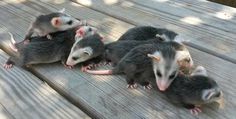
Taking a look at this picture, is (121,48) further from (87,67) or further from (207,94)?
(207,94)

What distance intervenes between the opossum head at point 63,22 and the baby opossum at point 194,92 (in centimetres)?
87

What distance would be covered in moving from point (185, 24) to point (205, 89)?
0.84 meters

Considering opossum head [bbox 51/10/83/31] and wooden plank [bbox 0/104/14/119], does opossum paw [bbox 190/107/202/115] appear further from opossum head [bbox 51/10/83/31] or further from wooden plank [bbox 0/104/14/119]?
opossum head [bbox 51/10/83/31]

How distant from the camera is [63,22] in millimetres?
2521

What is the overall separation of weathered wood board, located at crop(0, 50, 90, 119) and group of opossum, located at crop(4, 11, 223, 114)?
0.17 metres

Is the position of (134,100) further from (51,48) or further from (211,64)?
(51,48)

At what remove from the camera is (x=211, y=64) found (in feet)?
6.92

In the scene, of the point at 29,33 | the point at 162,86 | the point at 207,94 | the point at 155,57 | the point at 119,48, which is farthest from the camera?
the point at 29,33

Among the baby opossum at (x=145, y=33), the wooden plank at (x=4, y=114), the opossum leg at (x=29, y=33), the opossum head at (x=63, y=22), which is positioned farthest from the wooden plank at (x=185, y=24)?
the wooden plank at (x=4, y=114)

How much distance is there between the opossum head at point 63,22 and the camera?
2518 mm

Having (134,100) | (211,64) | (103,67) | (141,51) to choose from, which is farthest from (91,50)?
(211,64)

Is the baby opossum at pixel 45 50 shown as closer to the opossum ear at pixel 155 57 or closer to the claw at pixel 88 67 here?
the claw at pixel 88 67

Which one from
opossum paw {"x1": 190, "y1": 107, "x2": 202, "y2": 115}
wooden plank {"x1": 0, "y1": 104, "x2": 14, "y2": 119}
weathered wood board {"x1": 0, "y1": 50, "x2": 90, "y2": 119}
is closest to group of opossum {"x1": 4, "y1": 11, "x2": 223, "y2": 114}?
opossum paw {"x1": 190, "y1": 107, "x2": 202, "y2": 115}

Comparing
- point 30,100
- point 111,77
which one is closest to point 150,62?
point 111,77
